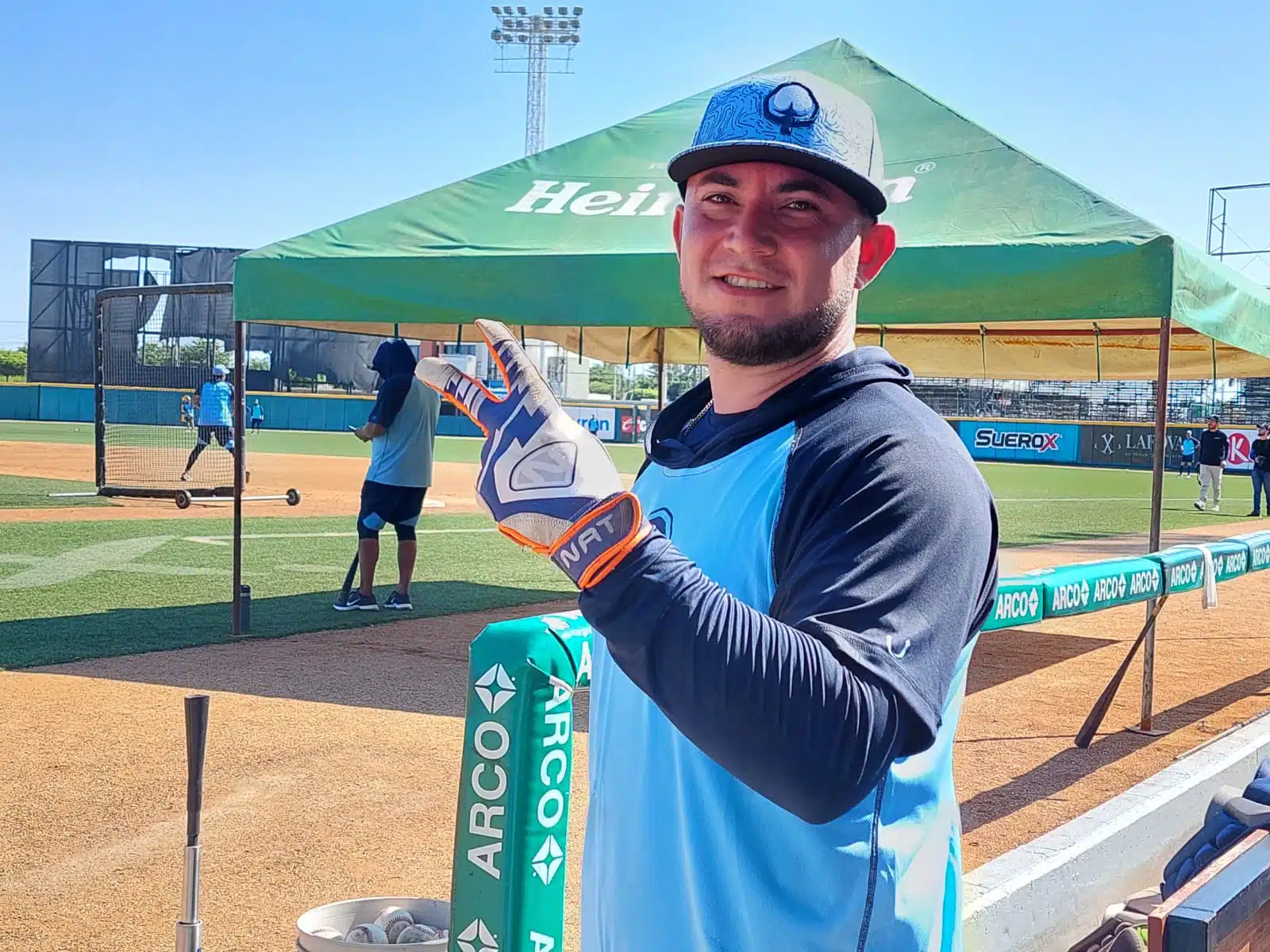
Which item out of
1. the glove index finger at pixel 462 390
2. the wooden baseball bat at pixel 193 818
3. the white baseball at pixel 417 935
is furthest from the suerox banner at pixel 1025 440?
the glove index finger at pixel 462 390

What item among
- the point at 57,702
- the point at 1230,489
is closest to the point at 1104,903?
the point at 57,702

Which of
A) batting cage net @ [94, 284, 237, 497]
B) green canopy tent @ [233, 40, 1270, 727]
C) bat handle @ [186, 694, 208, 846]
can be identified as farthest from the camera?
batting cage net @ [94, 284, 237, 497]

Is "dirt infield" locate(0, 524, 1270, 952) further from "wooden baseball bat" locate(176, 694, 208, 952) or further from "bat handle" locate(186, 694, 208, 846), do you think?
"bat handle" locate(186, 694, 208, 846)

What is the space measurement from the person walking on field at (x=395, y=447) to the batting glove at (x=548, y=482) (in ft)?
25.8

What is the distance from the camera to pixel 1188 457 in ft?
134

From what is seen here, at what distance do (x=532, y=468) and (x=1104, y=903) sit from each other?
3.55m

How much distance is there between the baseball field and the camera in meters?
4.09

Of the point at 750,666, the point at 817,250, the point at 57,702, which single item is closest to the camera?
the point at 750,666

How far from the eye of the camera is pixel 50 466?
928 inches

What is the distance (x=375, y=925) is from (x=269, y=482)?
1992cm

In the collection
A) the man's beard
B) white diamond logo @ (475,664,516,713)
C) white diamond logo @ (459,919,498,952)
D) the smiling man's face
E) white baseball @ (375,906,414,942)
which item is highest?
the smiling man's face

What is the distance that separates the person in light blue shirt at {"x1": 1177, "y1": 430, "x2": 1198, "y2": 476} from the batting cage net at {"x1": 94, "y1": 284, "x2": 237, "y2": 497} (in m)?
30.4

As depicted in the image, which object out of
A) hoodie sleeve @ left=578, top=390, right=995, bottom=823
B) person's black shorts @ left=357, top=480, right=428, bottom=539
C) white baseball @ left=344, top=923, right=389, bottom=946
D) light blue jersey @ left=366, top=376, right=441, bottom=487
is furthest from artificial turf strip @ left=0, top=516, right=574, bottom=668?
hoodie sleeve @ left=578, top=390, right=995, bottom=823

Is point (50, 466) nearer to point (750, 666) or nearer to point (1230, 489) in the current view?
point (750, 666)
